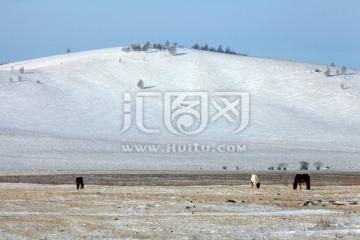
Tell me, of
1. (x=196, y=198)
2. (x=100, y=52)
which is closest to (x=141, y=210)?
(x=196, y=198)

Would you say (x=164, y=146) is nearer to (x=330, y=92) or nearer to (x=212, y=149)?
(x=212, y=149)

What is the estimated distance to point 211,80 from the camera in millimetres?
132000

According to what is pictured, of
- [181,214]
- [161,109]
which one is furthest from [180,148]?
[181,214]

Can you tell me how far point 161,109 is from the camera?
376ft

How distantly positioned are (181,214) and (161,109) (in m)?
89.8

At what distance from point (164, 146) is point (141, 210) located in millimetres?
66314

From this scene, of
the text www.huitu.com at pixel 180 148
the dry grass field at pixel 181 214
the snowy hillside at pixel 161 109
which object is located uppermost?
the snowy hillside at pixel 161 109

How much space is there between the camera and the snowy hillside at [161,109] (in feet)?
273

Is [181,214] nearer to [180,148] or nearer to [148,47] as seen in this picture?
[180,148]

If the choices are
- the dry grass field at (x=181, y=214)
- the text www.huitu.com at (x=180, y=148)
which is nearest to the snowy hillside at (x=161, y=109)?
the text www.huitu.com at (x=180, y=148)

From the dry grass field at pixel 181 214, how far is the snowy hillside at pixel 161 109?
41.2 meters

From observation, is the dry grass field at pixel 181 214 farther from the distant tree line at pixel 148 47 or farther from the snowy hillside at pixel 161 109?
the distant tree line at pixel 148 47

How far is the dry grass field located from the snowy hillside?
41224mm

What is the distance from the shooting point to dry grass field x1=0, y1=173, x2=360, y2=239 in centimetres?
2002
